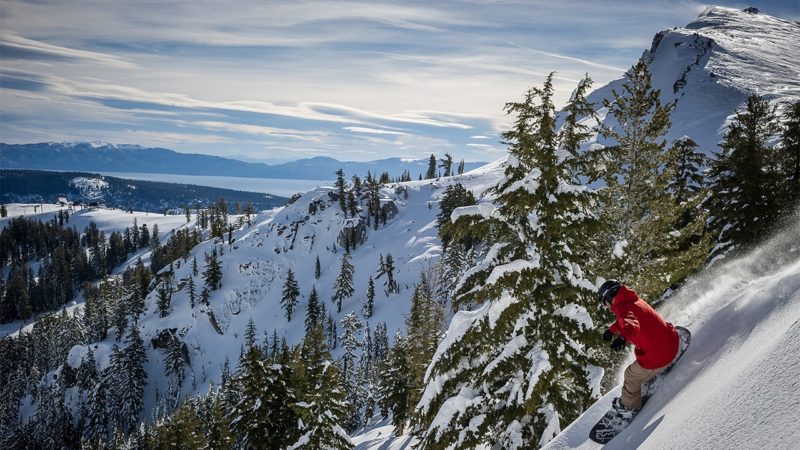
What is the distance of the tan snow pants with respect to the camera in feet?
19.2

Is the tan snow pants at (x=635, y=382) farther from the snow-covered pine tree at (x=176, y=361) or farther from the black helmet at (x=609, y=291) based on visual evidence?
the snow-covered pine tree at (x=176, y=361)

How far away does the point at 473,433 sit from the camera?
9.64m

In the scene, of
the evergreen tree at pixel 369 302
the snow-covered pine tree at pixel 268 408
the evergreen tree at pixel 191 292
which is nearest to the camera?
the snow-covered pine tree at pixel 268 408

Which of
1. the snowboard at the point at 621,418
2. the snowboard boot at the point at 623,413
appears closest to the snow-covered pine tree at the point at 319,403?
the snowboard at the point at 621,418

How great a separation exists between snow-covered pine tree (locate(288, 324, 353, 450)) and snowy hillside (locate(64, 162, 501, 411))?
78.0 m

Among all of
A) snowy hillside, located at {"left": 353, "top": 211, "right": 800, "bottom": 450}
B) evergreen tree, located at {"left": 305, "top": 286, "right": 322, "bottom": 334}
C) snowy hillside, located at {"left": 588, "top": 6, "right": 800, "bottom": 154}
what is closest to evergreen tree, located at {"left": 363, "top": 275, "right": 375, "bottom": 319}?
evergreen tree, located at {"left": 305, "top": 286, "right": 322, "bottom": 334}

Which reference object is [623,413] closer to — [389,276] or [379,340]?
[379,340]

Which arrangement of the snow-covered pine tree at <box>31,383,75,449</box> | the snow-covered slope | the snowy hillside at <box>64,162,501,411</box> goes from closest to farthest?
Answer: the snow-covered slope
the snow-covered pine tree at <box>31,383,75,449</box>
the snowy hillside at <box>64,162,501,411</box>

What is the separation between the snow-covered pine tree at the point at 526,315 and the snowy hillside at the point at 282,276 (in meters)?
93.1

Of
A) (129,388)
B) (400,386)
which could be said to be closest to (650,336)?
(400,386)

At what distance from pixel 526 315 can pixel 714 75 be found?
180 meters

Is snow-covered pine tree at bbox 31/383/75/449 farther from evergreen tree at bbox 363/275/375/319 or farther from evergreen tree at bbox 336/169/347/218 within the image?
evergreen tree at bbox 336/169/347/218

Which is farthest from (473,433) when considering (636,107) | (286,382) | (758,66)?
(758,66)

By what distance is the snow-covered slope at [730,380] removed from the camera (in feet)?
11.7
